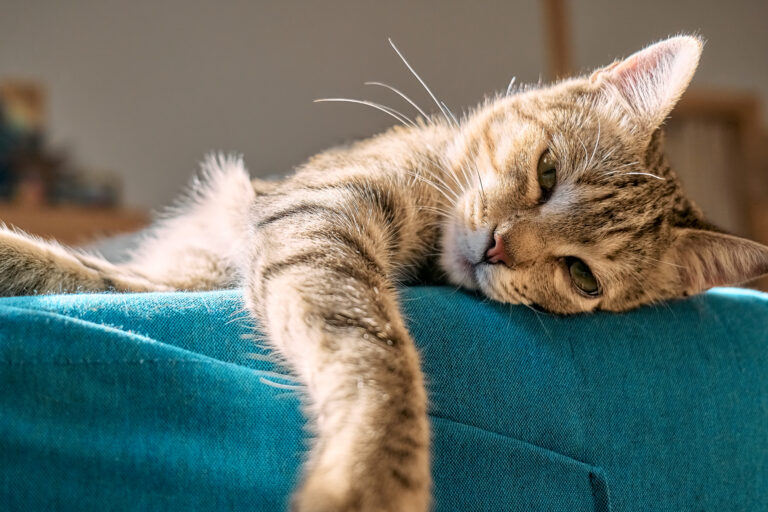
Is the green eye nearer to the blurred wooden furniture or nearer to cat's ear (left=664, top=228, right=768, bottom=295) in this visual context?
cat's ear (left=664, top=228, right=768, bottom=295)

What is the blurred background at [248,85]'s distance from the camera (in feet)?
12.3

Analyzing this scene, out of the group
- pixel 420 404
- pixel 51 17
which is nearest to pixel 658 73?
pixel 420 404

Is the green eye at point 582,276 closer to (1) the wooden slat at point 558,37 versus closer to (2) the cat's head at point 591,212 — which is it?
(2) the cat's head at point 591,212

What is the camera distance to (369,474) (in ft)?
2.03

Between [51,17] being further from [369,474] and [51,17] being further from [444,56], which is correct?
Result: [369,474]

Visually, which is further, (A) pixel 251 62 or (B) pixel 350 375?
(A) pixel 251 62

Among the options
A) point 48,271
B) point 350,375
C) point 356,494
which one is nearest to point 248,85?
point 48,271

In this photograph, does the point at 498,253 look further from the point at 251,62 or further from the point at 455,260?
the point at 251,62

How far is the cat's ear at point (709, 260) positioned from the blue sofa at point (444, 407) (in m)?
0.11

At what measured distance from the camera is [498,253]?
1.00 m

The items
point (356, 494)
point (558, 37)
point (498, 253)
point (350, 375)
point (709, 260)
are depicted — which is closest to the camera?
point (356, 494)

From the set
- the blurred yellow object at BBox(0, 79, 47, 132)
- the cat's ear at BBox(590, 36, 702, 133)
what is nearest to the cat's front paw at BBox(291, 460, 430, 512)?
the cat's ear at BBox(590, 36, 702, 133)

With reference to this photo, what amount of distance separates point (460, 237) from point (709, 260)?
0.50 m

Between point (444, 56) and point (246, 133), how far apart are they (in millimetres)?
1567
